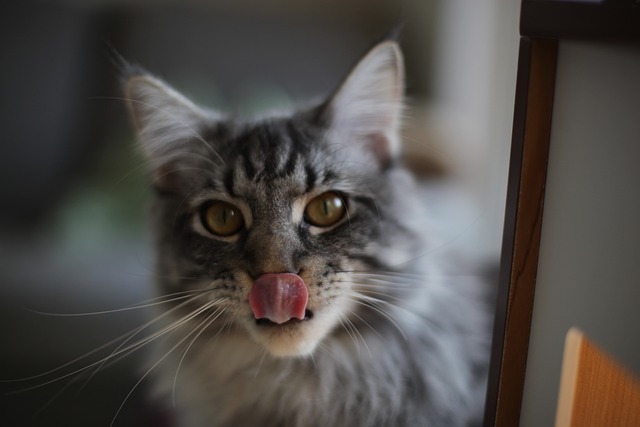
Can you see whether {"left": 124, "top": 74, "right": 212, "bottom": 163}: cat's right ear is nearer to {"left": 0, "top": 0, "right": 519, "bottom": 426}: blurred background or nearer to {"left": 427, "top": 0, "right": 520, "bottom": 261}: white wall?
{"left": 0, "top": 0, "right": 519, "bottom": 426}: blurred background

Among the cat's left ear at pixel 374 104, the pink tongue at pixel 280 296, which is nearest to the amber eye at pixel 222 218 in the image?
the pink tongue at pixel 280 296

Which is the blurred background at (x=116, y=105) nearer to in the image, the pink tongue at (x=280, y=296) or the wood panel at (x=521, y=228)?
the wood panel at (x=521, y=228)

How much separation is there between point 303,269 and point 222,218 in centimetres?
17

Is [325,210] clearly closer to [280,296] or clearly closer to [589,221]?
[280,296]

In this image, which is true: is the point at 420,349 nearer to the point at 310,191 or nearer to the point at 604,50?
the point at 310,191

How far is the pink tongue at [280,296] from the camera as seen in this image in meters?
1.02

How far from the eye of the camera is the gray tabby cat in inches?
41.2

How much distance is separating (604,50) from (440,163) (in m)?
0.36

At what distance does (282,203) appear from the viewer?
104 centimetres

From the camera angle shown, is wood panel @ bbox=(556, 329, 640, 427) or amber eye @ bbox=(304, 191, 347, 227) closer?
wood panel @ bbox=(556, 329, 640, 427)

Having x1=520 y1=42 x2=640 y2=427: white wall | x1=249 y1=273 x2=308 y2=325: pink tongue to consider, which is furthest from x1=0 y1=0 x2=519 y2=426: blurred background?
x1=249 y1=273 x2=308 y2=325: pink tongue

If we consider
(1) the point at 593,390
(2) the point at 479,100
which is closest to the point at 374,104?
(2) the point at 479,100

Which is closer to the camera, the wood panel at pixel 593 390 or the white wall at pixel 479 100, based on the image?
the wood panel at pixel 593 390

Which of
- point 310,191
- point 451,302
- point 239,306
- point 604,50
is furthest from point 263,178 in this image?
point 604,50
